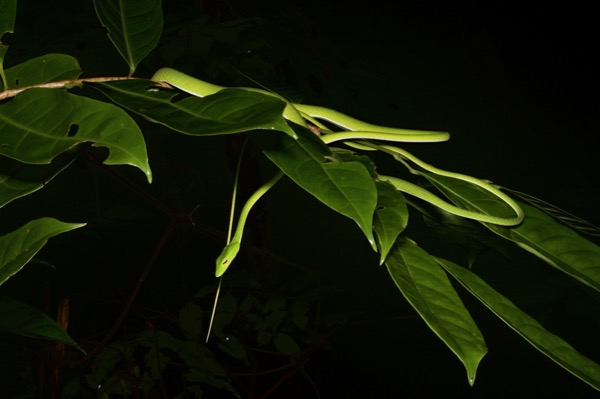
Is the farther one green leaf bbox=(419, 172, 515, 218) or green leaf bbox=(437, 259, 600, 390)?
green leaf bbox=(419, 172, 515, 218)

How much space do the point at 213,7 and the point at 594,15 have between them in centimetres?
245

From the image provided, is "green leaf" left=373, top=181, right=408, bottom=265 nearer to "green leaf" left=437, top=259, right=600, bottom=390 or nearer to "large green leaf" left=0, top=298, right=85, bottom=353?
"green leaf" left=437, top=259, right=600, bottom=390

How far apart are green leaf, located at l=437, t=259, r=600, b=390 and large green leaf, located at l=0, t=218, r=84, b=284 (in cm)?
31

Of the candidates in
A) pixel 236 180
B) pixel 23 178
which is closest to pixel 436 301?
pixel 236 180

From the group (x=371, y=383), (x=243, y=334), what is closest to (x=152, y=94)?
(x=243, y=334)

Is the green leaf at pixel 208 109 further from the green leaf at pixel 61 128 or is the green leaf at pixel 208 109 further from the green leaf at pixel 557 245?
the green leaf at pixel 557 245

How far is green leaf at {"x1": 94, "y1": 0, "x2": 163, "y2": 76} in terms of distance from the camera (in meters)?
0.52

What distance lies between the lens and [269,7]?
7.00ft

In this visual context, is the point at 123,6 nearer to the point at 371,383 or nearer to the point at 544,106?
the point at 371,383

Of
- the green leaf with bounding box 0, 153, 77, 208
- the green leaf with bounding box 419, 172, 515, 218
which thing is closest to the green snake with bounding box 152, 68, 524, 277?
the green leaf with bounding box 419, 172, 515, 218

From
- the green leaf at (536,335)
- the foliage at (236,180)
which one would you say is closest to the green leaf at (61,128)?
the foliage at (236,180)

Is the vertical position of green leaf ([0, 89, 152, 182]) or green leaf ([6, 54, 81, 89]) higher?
green leaf ([0, 89, 152, 182])

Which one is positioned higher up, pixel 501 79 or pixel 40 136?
pixel 40 136

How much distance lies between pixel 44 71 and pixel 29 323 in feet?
0.69
